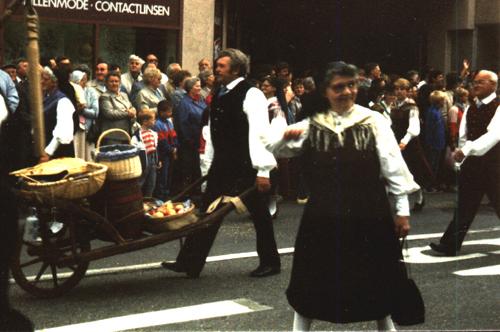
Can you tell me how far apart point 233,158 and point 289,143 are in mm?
2848

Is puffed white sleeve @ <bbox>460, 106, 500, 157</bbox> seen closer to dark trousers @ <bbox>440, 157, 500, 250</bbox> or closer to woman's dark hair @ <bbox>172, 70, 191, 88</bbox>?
dark trousers @ <bbox>440, 157, 500, 250</bbox>

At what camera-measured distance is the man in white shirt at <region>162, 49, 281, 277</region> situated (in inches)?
321

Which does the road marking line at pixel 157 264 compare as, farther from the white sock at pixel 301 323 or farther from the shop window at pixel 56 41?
the shop window at pixel 56 41

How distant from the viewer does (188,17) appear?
19.2 metres

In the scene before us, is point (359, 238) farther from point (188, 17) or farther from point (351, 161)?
point (188, 17)

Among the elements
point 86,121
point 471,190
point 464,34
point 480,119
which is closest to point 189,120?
point 86,121

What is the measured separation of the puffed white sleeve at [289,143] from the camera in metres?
5.40

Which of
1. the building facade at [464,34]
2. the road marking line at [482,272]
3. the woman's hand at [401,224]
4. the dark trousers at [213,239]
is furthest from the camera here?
the building facade at [464,34]

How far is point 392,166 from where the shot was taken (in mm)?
5387

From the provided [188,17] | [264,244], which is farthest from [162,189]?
[188,17]

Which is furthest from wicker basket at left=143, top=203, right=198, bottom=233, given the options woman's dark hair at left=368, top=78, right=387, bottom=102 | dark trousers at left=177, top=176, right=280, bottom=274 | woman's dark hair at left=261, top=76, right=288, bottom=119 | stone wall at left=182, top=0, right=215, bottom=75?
stone wall at left=182, top=0, right=215, bottom=75

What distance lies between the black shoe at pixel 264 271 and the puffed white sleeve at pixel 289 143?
2.93 m

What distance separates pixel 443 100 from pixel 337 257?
35.6 feet

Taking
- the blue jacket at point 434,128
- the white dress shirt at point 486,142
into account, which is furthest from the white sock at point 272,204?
the blue jacket at point 434,128
